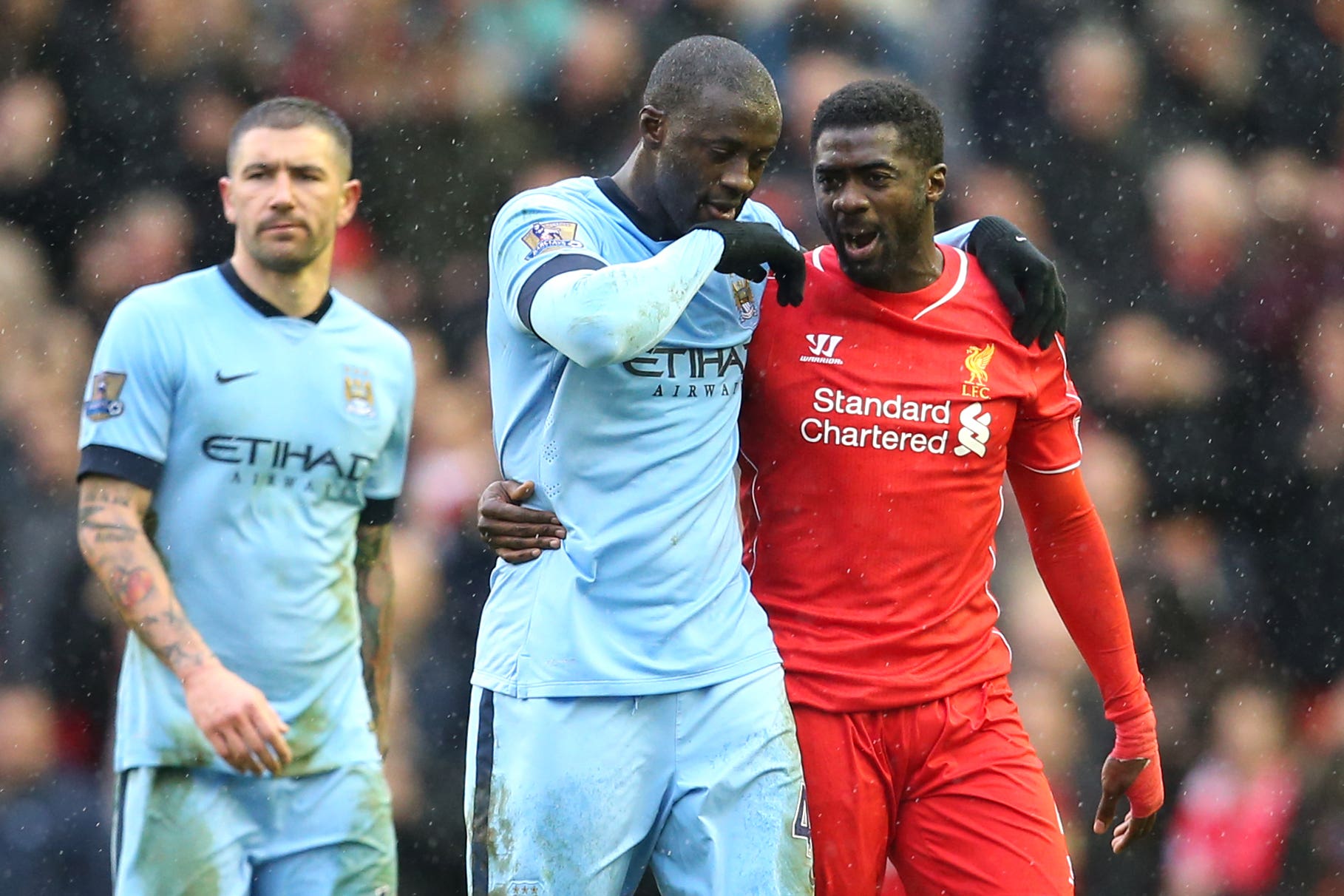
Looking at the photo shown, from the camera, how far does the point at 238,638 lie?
13.1 feet

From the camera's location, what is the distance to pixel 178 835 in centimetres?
376

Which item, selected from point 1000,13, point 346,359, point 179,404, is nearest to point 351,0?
point 346,359

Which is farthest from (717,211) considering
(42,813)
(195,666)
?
(42,813)

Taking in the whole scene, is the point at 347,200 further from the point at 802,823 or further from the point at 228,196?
the point at 802,823

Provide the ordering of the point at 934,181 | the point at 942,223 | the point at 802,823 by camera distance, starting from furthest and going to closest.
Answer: the point at 942,223
the point at 934,181
the point at 802,823

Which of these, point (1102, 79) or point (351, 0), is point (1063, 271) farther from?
point (351, 0)

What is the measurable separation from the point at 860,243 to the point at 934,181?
0.75 feet

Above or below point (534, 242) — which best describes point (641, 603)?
below

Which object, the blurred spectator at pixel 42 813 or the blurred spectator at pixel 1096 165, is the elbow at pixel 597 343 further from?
the blurred spectator at pixel 1096 165

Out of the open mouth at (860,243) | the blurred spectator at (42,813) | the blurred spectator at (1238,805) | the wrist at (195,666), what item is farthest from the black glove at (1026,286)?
the blurred spectator at (42,813)

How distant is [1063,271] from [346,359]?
2292 mm

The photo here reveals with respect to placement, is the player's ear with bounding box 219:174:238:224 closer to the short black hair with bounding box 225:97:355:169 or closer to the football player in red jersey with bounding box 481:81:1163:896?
the short black hair with bounding box 225:97:355:169

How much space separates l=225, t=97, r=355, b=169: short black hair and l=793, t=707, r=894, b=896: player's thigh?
92.7 inches

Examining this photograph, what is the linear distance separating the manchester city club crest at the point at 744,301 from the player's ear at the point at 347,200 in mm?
1860
